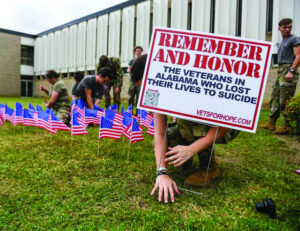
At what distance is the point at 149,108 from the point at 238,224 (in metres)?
0.88

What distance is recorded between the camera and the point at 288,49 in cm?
398

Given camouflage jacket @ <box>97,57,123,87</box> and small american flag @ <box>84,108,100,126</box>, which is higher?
camouflage jacket @ <box>97,57,123,87</box>

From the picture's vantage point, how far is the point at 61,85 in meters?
5.21

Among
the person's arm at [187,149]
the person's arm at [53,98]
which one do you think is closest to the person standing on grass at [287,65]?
the person's arm at [187,149]

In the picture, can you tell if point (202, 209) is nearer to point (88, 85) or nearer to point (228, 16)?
point (88, 85)

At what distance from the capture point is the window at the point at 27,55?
85.4 ft

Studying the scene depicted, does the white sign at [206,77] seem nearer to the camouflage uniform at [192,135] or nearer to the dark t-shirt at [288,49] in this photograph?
the camouflage uniform at [192,135]

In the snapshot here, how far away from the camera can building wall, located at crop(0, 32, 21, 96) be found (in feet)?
80.5

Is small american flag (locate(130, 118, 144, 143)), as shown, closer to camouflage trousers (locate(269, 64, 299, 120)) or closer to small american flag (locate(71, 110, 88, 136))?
small american flag (locate(71, 110, 88, 136))

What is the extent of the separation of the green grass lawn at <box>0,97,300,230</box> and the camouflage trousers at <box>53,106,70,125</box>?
1.87 meters

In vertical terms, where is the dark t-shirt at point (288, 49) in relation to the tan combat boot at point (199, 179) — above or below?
above

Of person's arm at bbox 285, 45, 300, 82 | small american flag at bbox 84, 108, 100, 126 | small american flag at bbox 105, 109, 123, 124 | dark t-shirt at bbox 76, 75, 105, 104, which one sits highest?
person's arm at bbox 285, 45, 300, 82

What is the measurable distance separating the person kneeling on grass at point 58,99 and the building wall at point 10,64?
23.2m

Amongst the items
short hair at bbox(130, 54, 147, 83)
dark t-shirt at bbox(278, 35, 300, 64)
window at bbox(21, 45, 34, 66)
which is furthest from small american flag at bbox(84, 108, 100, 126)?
→ window at bbox(21, 45, 34, 66)
